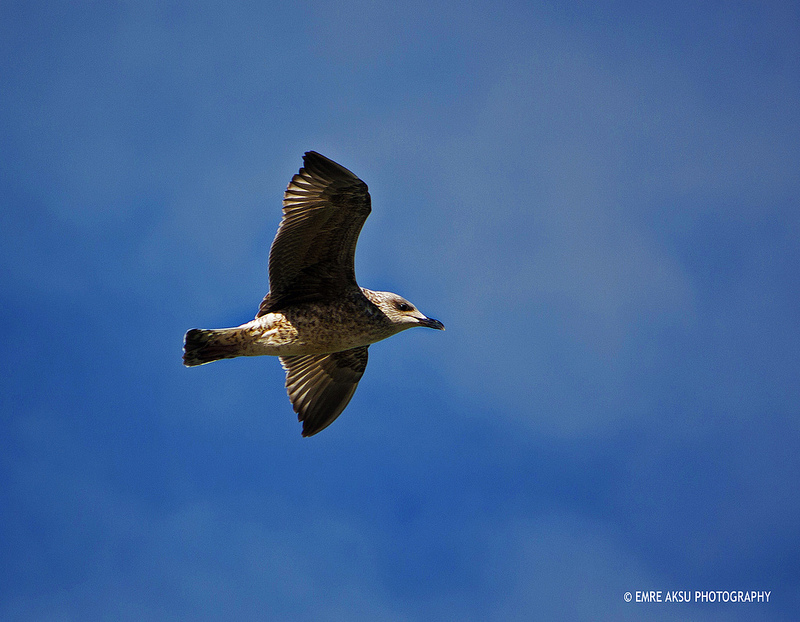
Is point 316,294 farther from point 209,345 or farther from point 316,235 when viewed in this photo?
point 209,345

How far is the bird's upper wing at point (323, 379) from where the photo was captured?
1170 centimetres

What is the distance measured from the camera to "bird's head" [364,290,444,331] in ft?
34.7

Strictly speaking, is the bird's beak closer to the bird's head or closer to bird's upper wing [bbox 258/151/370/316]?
the bird's head

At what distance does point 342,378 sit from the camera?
11.8 m

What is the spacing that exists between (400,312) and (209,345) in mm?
2451

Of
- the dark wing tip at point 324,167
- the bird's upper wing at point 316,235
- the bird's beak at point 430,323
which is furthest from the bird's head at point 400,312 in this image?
the dark wing tip at point 324,167

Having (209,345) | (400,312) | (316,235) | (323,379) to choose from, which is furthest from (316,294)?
(323,379)

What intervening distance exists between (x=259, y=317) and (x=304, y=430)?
203 centimetres

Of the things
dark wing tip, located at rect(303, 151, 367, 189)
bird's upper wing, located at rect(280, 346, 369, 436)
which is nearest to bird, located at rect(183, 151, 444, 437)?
dark wing tip, located at rect(303, 151, 367, 189)

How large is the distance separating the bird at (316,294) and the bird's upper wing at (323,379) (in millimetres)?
723

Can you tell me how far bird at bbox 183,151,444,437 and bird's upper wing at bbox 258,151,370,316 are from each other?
0.04 feet

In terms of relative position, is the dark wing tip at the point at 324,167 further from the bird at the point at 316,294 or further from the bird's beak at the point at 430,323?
the bird's beak at the point at 430,323

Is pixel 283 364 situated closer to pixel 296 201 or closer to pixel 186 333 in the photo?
pixel 186 333

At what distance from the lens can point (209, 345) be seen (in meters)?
10.0
